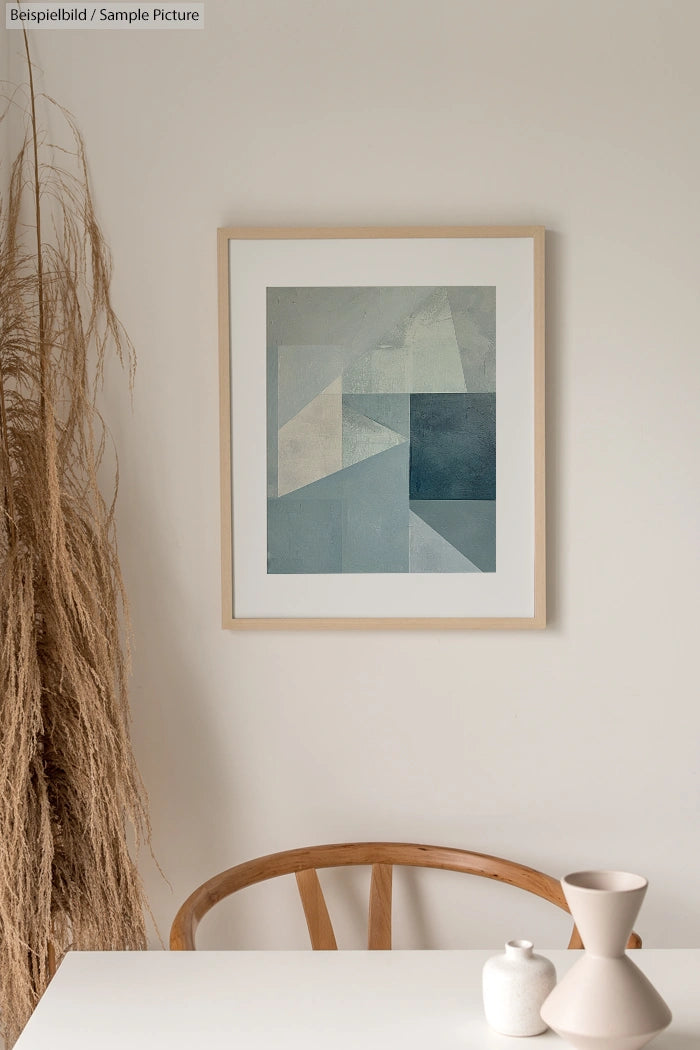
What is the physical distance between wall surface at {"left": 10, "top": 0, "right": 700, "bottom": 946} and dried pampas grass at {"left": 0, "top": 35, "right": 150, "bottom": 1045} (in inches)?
3.3

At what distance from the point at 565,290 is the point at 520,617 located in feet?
2.13

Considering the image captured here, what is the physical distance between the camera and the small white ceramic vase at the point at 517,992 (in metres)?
1.12

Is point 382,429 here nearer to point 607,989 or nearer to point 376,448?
point 376,448

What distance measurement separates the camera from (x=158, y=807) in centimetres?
186

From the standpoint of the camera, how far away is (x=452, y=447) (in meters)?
1.83

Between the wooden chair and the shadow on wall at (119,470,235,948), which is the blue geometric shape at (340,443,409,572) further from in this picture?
the wooden chair

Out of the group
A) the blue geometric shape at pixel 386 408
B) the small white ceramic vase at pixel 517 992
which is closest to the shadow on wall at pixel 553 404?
the blue geometric shape at pixel 386 408

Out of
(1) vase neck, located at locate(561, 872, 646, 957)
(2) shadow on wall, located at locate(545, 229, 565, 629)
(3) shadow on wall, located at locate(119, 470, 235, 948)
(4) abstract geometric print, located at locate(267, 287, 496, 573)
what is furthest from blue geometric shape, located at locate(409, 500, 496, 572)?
(1) vase neck, located at locate(561, 872, 646, 957)

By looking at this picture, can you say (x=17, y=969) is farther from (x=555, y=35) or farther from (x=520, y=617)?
(x=555, y=35)

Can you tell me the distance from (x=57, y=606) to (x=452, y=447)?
0.79m

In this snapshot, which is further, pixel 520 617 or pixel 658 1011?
pixel 520 617

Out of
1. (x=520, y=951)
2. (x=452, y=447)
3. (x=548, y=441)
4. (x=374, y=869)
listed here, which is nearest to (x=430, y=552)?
(x=452, y=447)

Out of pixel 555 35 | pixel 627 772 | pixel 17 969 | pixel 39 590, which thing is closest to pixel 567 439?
pixel 627 772

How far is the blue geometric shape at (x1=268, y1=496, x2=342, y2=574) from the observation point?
1835 mm
